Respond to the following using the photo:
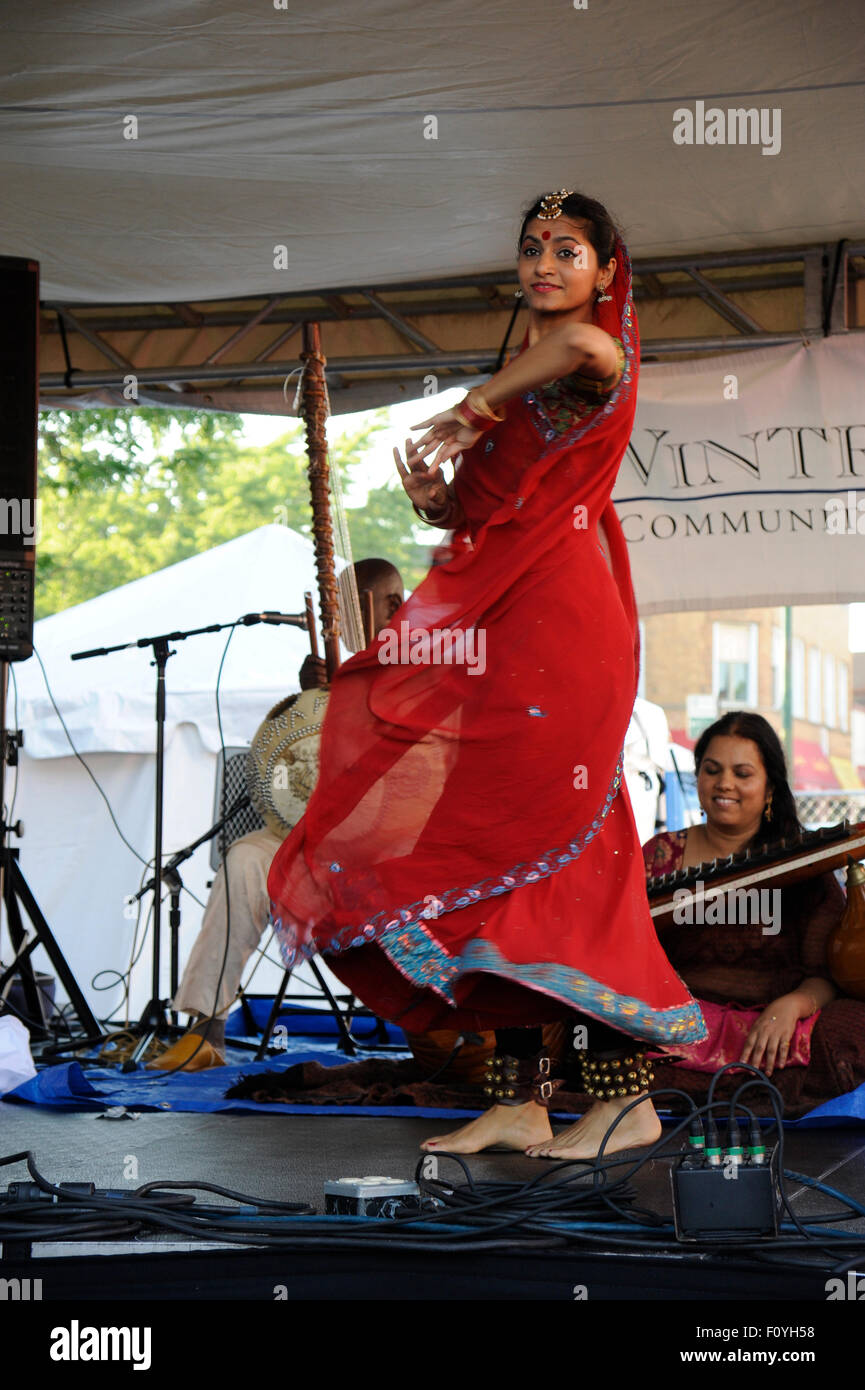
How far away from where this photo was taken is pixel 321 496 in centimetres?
405

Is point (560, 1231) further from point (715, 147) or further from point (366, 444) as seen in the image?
point (366, 444)

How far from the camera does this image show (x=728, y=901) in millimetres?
3416

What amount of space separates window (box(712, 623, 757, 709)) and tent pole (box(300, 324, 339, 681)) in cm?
2318

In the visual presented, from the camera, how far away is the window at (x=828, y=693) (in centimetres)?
2920

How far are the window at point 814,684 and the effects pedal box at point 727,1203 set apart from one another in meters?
27.8

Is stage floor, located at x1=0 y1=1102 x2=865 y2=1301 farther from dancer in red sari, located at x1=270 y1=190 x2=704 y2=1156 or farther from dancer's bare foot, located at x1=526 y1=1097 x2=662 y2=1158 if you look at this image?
dancer in red sari, located at x1=270 y1=190 x2=704 y2=1156

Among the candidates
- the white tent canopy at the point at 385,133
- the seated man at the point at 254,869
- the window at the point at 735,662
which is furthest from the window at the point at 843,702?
the seated man at the point at 254,869

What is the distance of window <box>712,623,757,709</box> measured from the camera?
26938 mm

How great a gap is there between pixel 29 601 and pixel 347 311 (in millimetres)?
1968

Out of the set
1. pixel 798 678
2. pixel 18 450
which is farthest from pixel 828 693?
pixel 18 450

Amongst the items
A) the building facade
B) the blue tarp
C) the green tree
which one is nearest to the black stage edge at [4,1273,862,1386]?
the blue tarp

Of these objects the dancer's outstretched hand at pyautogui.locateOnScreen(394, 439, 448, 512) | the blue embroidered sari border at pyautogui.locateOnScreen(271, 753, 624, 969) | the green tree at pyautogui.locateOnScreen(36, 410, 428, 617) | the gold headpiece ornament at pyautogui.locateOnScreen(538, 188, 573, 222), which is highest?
the green tree at pyautogui.locateOnScreen(36, 410, 428, 617)

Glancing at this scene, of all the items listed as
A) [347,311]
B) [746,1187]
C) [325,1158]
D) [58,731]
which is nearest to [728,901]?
[325,1158]

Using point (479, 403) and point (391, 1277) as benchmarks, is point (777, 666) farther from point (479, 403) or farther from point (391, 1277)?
point (391, 1277)
